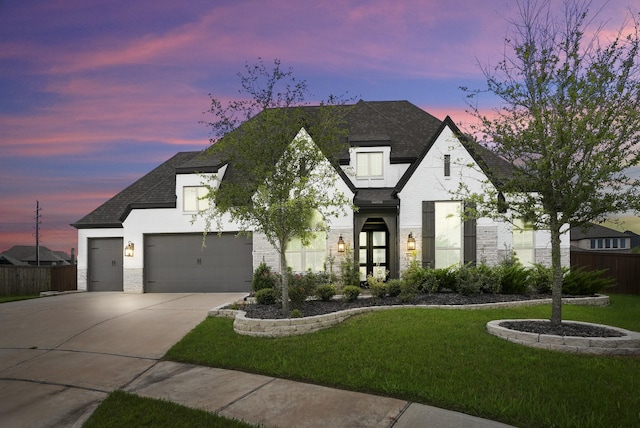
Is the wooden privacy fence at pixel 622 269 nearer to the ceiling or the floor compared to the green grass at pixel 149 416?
nearer to the ceiling

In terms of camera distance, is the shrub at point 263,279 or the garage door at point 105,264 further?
the garage door at point 105,264

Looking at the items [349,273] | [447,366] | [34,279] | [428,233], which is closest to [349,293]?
[349,273]

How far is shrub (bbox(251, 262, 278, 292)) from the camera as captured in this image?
1543 cm

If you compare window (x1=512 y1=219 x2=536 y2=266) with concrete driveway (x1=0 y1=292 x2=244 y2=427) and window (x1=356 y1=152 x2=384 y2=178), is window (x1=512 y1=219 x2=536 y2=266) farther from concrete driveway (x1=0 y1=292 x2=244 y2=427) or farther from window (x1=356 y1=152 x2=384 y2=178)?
concrete driveway (x1=0 y1=292 x2=244 y2=427)

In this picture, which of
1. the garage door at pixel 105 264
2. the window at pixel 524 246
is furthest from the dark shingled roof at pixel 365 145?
the window at pixel 524 246

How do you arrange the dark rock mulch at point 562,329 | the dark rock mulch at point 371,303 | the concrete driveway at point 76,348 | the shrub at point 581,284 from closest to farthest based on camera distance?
the concrete driveway at point 76,348, the dark rock mulch at point 562,329, the dark rock mulch at point 371,303, the shrub at point 581,284

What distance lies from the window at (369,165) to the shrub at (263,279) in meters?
5.91

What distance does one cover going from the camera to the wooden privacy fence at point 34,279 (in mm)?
22141

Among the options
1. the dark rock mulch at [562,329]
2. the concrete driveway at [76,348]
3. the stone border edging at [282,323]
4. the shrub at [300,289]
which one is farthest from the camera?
the shrub at [300,289]

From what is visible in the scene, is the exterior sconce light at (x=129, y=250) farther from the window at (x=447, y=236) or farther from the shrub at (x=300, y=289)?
the window at (x=447, y=236)

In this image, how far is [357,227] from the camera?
17.0 m

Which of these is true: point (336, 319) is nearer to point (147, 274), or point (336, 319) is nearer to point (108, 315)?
point (108, 315)

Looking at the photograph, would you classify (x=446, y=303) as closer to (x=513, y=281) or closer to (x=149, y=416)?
(x=513, y=281)

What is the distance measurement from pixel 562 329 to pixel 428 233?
768 cm
